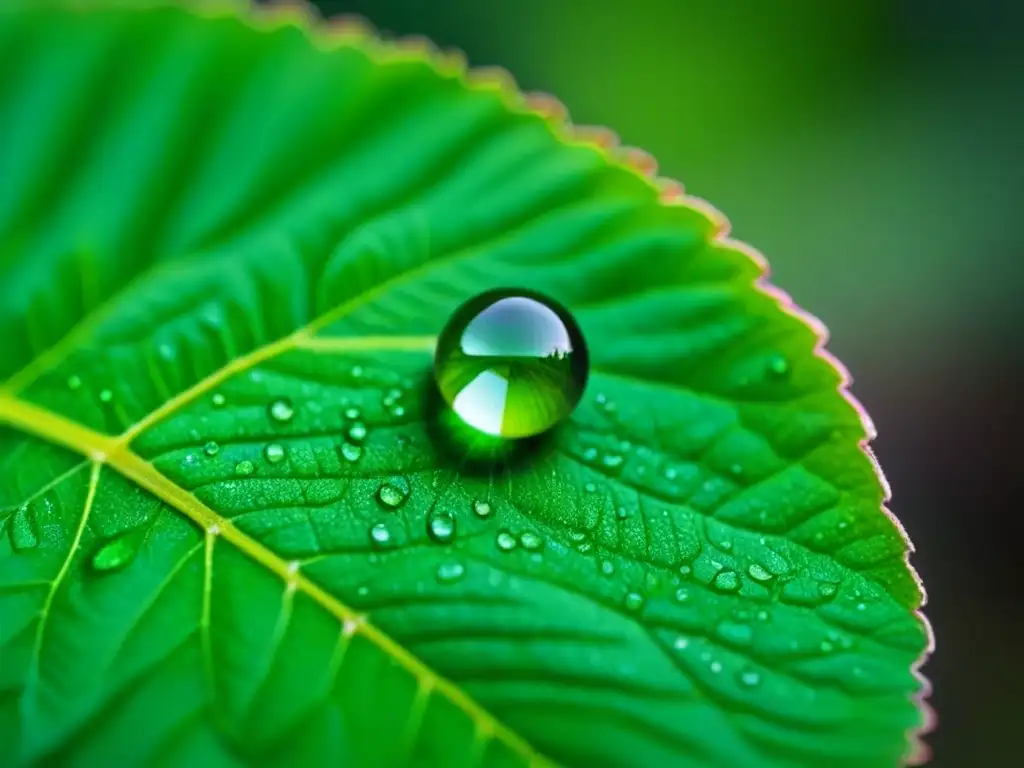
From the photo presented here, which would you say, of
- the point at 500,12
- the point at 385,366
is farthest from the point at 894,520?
the point at 500,12

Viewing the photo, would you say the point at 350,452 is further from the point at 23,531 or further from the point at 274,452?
the point at 23,531

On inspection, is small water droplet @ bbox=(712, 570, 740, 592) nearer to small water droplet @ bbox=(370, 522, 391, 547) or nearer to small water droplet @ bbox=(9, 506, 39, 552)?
small water droplet @ bbox=(370, 522, 391, 547)

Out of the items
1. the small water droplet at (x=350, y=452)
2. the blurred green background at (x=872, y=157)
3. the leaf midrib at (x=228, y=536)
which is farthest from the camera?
the blurred green background at (x=872, y=157)

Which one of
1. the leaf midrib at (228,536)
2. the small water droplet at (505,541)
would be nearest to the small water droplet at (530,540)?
the small water droplet at (505,541)

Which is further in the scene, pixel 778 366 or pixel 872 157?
pixel 872 157

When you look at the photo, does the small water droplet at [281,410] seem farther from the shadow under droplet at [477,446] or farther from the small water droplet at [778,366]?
the small water droplet at [778,366]

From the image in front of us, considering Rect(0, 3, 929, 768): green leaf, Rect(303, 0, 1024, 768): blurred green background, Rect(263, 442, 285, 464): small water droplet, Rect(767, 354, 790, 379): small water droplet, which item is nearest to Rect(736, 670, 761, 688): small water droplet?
Rect(0, 3, 929, 768): green leaf

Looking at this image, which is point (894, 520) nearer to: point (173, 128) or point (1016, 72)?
point (173, 128)

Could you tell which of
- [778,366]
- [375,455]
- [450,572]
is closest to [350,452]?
[375,455]
